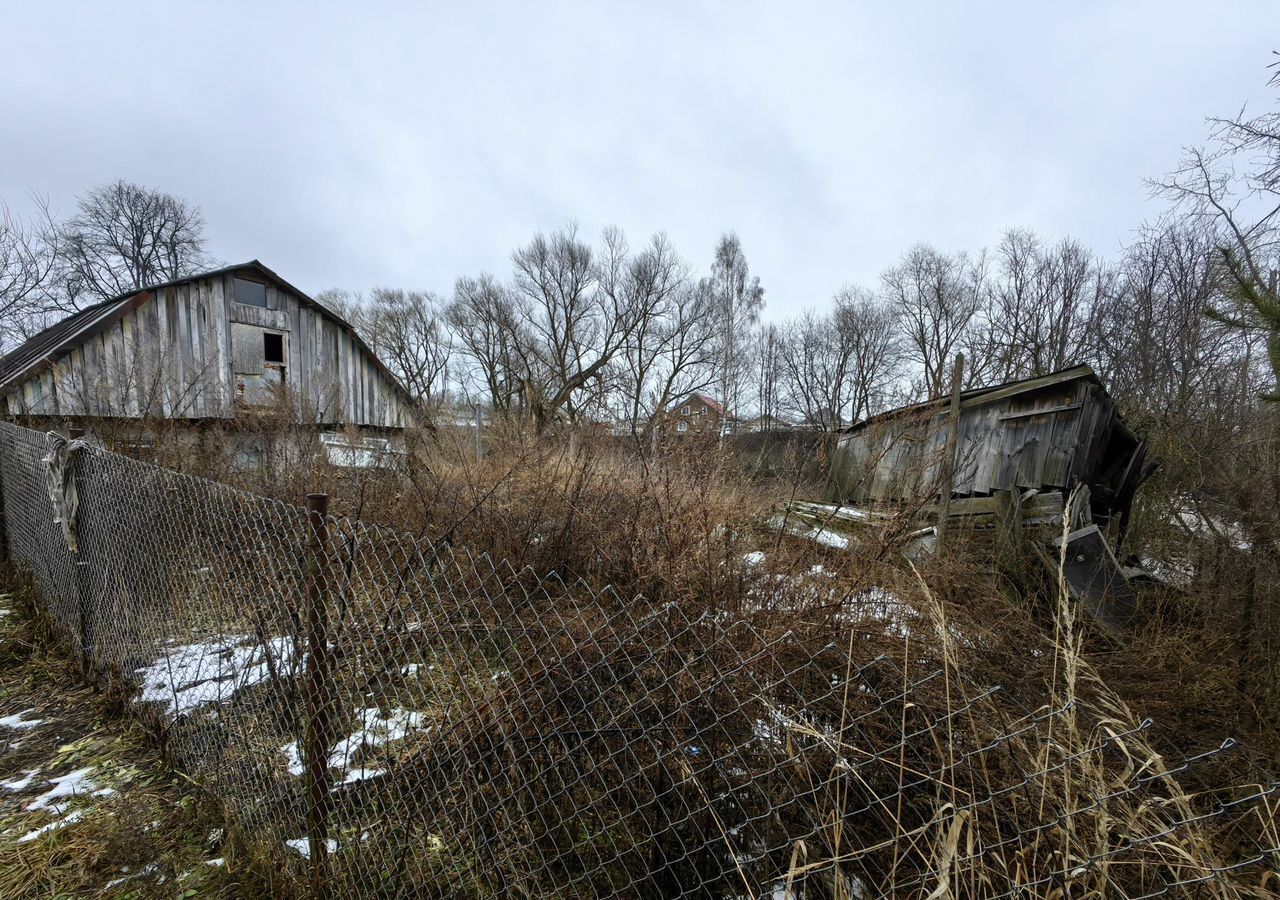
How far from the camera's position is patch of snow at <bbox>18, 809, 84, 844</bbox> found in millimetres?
2172

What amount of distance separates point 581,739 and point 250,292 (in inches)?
589

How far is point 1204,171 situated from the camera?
21.6ft

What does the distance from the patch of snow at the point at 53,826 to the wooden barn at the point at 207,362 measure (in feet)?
23.9

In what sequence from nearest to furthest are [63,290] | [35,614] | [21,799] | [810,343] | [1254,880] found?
[1254,880] → [21,799] → [35,614] → [63,290] → [810,343]

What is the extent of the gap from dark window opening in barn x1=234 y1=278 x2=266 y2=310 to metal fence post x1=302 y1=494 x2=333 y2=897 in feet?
45.7

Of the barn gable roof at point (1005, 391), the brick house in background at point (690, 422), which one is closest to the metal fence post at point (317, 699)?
the brick house in background at point (690, 422)

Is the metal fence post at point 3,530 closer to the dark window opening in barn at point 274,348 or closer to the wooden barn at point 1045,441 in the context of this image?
the dark window opening in barn at point 274,348

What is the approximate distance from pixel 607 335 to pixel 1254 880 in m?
29.1

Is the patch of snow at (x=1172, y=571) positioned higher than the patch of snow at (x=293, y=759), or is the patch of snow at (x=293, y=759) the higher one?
the patch of snow at (x=293, y=759)

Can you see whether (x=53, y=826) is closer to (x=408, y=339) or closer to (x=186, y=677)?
(x=186, y=677)

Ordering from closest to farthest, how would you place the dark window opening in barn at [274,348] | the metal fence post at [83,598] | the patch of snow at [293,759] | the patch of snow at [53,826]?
1. the patch of snow at [53,826]
2. the patch of snow at [293,759]
3. the metal fence post at [83,598]
4. the dark window opening in barn at [274,348]

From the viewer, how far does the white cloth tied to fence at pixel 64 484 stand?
3482mm

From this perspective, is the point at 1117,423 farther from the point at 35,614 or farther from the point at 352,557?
the point at 35,614

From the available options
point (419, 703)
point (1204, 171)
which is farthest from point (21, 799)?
point (1204, 171)
